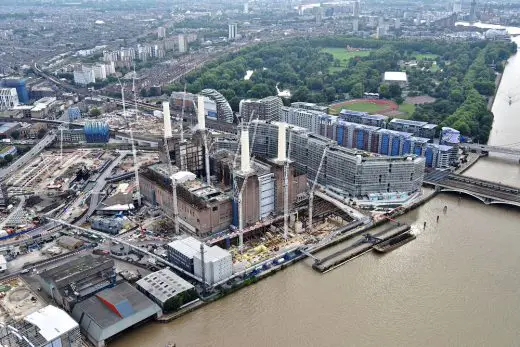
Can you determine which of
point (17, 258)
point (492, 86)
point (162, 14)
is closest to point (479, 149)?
point (492, 86)

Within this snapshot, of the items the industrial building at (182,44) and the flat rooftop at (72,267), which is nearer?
the flat rooftop at (72,267)

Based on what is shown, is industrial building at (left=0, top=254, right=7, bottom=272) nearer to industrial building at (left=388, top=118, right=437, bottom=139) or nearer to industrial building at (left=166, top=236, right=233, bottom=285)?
industrial building at (left=166, top=236, right=233, bottom=285)

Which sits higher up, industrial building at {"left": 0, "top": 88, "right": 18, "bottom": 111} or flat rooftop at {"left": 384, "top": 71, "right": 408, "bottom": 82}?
flat rooftop at {"left": 384, "top": 71, "right": 408, "bottom": 82}

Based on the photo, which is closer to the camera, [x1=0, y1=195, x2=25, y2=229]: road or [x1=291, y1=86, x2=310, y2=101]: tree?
[x1=0, y1=195, x2=25, y2=229]: road

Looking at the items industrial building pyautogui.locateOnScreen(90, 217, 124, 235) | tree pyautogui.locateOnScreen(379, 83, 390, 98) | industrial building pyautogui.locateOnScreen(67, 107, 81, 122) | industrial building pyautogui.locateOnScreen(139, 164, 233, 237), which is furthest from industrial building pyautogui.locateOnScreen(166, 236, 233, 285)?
tree pyautogui.locateOnScreen(379, 83, 390, 98)

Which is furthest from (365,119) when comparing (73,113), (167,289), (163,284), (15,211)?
(73,113)

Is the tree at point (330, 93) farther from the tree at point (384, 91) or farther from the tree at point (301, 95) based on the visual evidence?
the tree at point (384, 91)

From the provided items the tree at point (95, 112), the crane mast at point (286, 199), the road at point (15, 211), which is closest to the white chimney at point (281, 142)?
the crane mast at point (286, 199)
